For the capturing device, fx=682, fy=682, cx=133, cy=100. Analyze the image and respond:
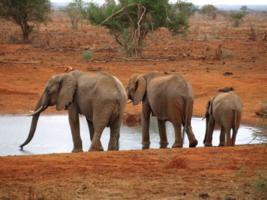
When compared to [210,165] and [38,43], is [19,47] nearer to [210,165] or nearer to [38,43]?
[38,43]

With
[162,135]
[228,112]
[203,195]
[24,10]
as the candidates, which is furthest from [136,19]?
[203,195]

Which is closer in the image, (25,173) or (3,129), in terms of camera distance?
(25,173)

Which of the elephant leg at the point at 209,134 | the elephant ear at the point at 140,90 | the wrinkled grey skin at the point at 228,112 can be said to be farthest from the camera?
the elephant ear at the point at 140,90

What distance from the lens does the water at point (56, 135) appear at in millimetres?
12266

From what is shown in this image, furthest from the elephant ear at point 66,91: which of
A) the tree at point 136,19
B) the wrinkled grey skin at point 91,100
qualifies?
the tree at point 136,19

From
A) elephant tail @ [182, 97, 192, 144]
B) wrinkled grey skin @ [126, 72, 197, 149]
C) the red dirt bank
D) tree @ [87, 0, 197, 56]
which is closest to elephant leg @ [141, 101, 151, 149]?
wrinkled grey skin @ [126, 72, 197, 149]

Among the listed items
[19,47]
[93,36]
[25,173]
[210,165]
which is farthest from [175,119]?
[93,36]

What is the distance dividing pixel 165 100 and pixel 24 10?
22.0 meters

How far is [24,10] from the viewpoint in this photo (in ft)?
108

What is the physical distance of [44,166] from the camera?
852 cm

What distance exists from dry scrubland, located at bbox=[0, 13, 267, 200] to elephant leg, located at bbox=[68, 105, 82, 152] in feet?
6.41

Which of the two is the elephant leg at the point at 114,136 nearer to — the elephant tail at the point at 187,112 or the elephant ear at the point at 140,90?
the elephant tail at the point at 187,112

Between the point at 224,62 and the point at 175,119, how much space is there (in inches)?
597

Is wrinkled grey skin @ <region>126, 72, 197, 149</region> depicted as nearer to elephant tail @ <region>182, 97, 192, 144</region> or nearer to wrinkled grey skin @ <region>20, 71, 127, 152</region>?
elephant tail @ <region>182, 97, 192, 144</region>
